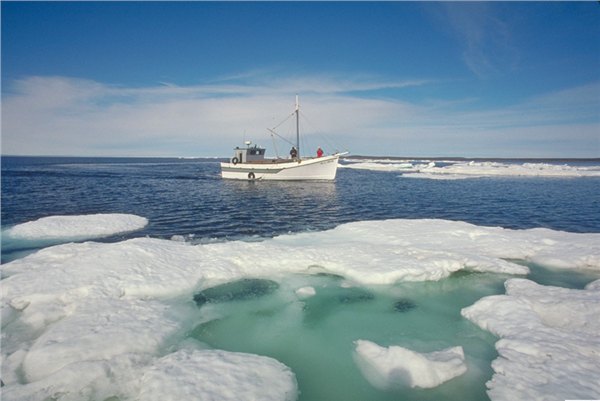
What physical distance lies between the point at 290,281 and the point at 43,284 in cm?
647

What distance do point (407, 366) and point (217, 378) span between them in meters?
3.23

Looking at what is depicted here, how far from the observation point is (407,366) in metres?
5.69

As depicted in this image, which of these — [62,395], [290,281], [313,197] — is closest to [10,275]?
[62,395]

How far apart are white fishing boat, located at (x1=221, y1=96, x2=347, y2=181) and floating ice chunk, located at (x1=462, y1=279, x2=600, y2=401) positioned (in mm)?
36725

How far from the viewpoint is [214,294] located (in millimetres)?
8914

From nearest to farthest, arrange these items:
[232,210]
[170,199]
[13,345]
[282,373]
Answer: [282,373] → [13,345] → [232,210] → [170,199]

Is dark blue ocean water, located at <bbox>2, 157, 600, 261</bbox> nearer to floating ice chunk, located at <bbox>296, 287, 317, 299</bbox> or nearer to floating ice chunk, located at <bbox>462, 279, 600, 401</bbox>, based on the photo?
floating ice chunk, located at <bbox>296, 287, 317, 299</bbox>

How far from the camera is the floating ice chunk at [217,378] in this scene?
4898 millimetres

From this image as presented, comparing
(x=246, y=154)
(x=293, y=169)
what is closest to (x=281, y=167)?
(x=293, y=169)

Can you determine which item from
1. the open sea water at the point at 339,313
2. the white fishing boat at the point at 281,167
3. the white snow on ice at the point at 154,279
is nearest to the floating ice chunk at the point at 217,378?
the white snow on ice at the point at 154,279

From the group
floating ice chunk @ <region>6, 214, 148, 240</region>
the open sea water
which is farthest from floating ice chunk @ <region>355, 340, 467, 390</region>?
floating ice chunk @ <region>6, 214, 148, 240</region>

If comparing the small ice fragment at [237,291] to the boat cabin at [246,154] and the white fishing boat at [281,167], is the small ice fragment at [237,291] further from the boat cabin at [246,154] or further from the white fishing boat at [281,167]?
the boat cabin at [246,154]

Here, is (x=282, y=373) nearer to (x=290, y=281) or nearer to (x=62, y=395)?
(x=62, y=395)

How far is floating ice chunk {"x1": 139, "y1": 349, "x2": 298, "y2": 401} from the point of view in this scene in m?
4.90
